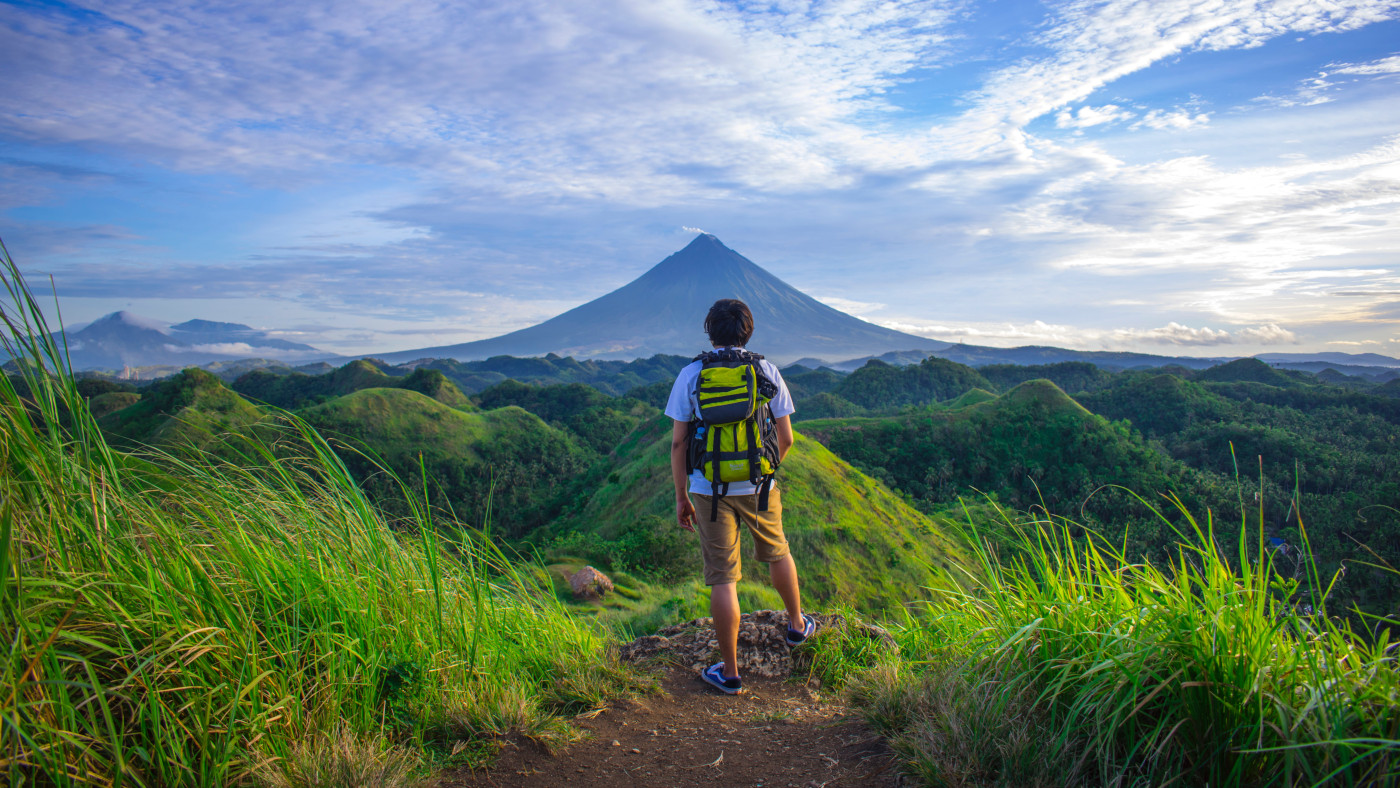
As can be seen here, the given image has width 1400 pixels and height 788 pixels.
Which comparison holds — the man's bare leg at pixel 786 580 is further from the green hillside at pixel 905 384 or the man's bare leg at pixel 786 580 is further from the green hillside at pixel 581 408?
the green hillside at pixel 905 384

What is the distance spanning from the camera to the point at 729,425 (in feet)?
8.93

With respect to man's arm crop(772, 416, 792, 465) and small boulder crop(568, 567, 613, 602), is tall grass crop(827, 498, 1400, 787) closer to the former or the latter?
man's arm crop(772, 416, 792, 465)

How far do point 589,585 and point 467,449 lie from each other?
94.8 ft

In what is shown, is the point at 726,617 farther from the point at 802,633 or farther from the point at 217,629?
the point at 217,629

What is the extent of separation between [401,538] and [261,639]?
0.85m

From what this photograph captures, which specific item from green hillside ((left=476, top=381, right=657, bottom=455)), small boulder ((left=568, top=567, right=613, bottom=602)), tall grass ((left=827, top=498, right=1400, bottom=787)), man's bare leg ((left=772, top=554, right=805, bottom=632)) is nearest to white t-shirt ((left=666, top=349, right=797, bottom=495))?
man's bare leg ((left=772, top=554, right=805, bottom=632))

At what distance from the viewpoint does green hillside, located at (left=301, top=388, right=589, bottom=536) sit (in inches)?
1232

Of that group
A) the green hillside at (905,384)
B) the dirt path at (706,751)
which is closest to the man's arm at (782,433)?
the dirt path at (706,751)

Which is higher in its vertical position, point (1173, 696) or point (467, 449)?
point (1173, 696)

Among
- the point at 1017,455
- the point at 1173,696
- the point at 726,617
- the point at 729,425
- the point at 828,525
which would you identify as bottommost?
the point at 1017,455

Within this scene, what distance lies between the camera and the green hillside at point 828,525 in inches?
581

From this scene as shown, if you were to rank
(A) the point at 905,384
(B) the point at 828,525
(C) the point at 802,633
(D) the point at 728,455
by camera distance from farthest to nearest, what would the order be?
(A) the point at 905,384
(B) the point at 828,525
(C) the point at 802,633
(D) the point at 728,455

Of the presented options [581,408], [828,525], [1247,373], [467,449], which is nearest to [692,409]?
[828,525]

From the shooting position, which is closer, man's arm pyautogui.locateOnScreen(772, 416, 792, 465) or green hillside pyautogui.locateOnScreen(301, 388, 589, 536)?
man's arm pyautogui.locateOnScreen(772, 416, 792, 465)
